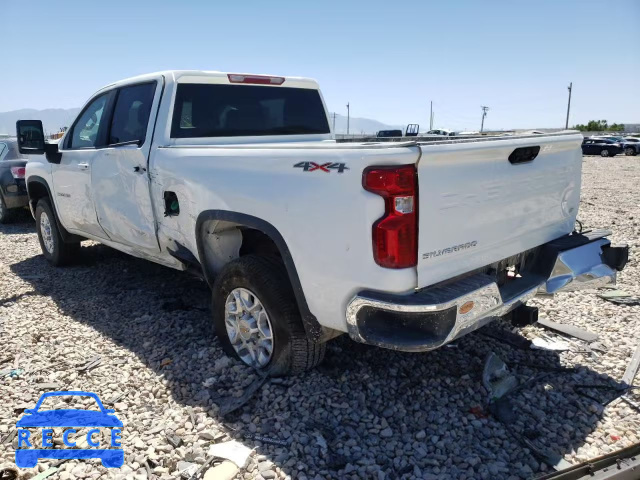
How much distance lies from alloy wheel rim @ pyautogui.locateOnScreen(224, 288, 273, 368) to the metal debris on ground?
0.14m

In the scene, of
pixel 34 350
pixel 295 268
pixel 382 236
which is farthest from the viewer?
pixel 34 350

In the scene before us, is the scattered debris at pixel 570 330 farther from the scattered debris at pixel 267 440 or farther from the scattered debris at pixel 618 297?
the scattered debris at pixel 267 440

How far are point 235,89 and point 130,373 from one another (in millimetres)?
2466

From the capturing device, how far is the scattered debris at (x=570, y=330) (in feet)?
12.8

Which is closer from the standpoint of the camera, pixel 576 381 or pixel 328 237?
pixel 328 237

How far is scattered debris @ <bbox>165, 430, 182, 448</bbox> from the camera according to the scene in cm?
273

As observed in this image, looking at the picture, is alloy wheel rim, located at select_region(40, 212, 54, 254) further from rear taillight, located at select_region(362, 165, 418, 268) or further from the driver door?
rear taillight, located at select_region(362, 165, 418, 268)

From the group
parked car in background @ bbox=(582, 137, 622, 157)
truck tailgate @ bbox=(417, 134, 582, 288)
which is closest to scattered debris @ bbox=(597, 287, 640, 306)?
truck tailgate @ bbox=(417, 134, 582, 288)

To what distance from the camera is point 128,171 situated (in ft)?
13.5

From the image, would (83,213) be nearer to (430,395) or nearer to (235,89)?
(235,89)

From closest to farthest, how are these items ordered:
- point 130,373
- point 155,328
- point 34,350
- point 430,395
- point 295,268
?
point 295,268, point 430,395, point 130,373, point 34,350, point 155,328

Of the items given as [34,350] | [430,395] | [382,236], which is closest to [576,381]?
[430,395]

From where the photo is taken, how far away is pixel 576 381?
3285 mm

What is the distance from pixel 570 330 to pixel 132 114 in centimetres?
409
